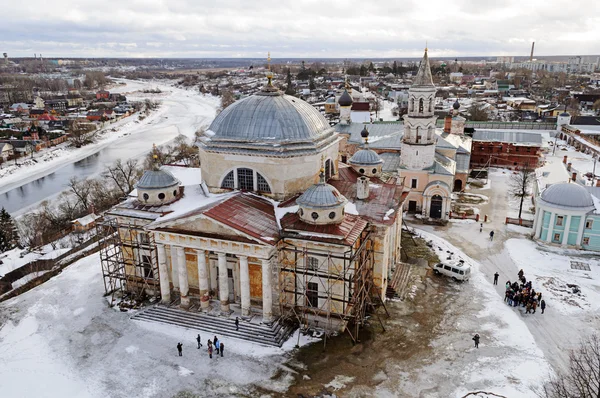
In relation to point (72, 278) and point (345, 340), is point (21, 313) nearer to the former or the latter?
point (72, 278)

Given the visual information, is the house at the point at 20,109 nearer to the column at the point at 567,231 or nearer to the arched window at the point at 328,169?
the arched window at the point at 328,169

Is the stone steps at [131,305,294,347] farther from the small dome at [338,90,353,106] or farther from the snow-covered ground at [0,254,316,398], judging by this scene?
the small dome at [338,90,353,106]

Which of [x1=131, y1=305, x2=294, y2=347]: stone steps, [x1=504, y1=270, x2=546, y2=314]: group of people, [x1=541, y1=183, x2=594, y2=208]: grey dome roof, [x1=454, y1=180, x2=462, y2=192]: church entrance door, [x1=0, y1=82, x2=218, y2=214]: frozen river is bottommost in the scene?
[x1=0, y1=82, x2=218, y2=214]: frozen river

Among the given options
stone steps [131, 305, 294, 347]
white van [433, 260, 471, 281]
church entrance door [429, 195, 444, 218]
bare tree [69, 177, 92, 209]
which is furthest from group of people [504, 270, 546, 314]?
bare tree [69, 177, 92, 209]

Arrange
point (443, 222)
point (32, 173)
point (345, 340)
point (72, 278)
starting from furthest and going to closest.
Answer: point (32, 173) → point (443, 222) → point (72, 278) → point (345, 340)

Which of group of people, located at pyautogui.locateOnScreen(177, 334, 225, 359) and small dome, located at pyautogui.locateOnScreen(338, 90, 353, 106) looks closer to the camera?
group of people, located at pyautogui.locateOnScreen(177, 334, 225, 359)

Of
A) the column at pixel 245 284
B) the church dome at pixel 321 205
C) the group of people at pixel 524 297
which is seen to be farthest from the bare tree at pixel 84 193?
the group of people at pixel 524 297

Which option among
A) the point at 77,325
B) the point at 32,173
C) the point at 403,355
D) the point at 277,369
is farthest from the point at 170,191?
the point at 32,173
